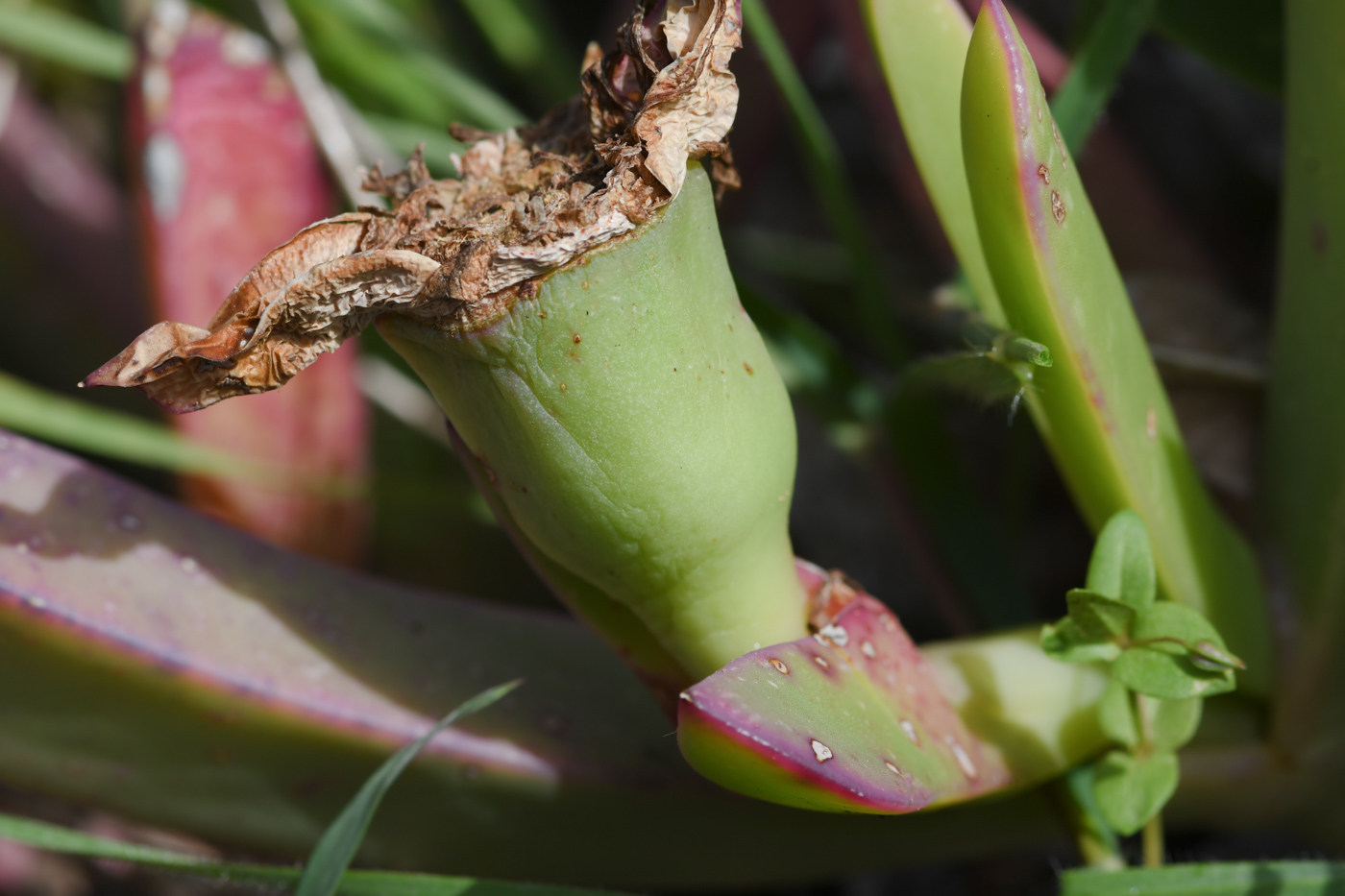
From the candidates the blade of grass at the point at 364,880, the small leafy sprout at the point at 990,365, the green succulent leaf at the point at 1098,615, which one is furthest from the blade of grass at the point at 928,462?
the blade of grass at the point at 364,880

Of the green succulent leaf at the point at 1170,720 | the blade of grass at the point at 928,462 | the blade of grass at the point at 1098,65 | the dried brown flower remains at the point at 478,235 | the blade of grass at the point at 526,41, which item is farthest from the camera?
the blade of grass at the point at 526,41

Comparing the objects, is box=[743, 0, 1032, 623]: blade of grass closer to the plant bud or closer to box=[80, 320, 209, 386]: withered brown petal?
the plant bud

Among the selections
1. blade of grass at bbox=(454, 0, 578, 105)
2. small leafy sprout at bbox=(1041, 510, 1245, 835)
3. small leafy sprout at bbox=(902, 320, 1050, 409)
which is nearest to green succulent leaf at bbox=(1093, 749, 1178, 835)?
small leafy sprout at bbox=(1041, 510, 1245, 835)

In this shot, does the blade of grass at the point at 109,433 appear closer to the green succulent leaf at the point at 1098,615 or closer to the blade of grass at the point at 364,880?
the blade of grass at the point at 364,880

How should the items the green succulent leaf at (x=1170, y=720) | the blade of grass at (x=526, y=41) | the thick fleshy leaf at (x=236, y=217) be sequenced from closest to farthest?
the green succulent leaf at (x=1170, y=720)
the thick fleshy leaf at (x=236, y=217)
the blade of grass at (x=526, y=41)

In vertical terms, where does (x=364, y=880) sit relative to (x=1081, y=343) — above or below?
below

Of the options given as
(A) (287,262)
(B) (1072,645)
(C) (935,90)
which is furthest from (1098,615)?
(A) (287,262)

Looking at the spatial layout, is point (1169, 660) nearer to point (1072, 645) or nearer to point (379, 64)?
point (1072, 645)
